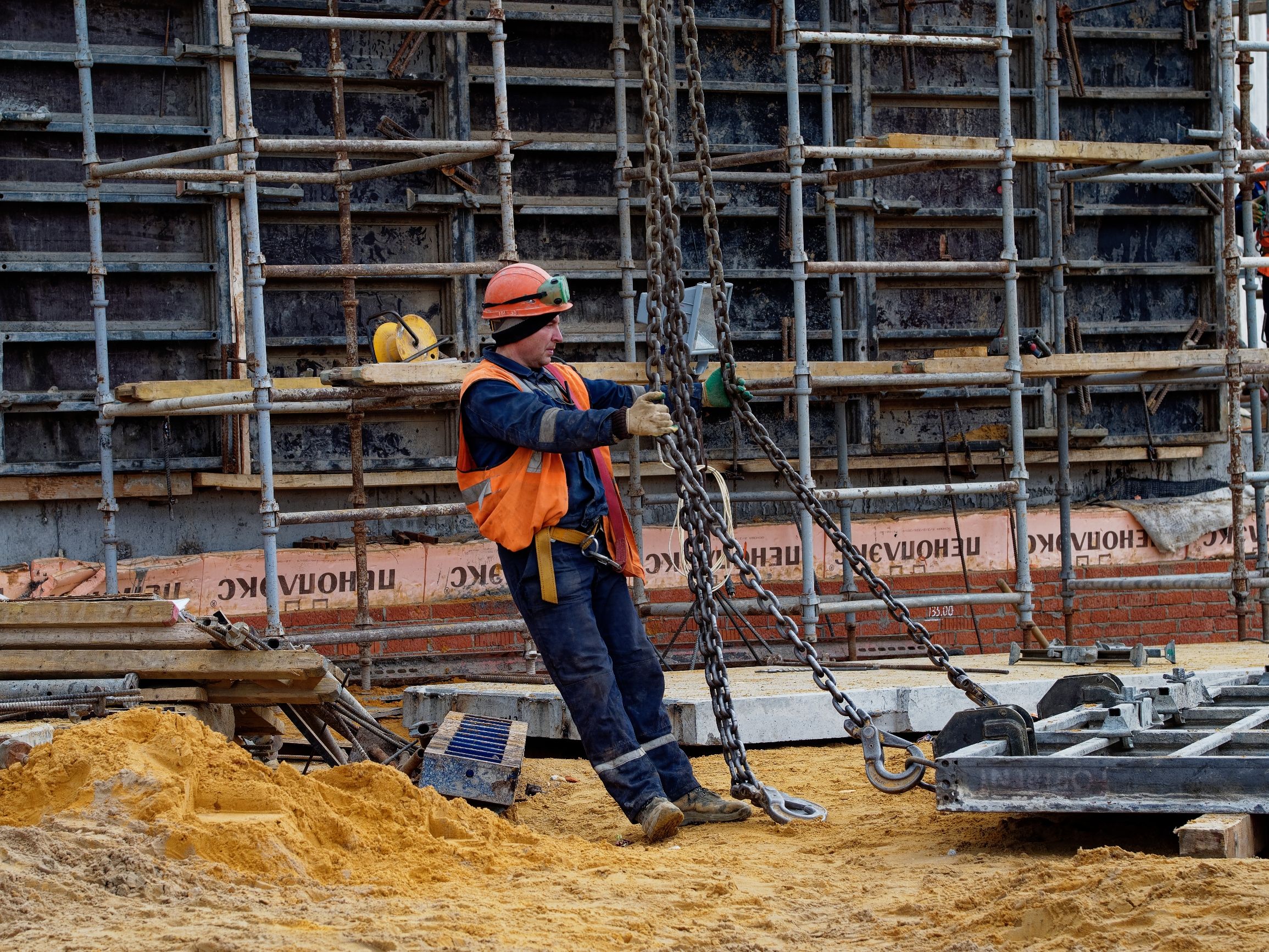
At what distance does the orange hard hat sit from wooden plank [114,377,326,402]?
128 inches

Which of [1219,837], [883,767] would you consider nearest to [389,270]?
[883,767]

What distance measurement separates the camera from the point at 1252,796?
4.78 metres

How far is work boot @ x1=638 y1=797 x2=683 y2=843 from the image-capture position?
573 cm

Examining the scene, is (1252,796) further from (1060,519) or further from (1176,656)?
(1060,519)

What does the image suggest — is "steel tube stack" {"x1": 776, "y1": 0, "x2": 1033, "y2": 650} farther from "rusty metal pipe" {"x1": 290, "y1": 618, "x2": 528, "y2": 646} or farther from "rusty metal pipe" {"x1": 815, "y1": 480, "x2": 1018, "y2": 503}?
"rusty metal pipe" {"x1": 290, "y1": 618, "x2": 528, "y2": 646}

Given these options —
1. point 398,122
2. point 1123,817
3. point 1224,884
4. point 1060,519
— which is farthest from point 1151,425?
point 1224,884

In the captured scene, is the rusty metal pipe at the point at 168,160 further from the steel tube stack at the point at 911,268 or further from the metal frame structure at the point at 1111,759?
the metal frame structure at the point at 1111,759

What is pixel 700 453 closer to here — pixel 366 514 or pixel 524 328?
pixel 524 328

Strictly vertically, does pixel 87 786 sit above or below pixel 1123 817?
above

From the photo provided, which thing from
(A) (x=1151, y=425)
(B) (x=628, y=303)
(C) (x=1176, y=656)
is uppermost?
(B) (x=628, y=303)

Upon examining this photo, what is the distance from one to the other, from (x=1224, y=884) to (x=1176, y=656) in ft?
16.4

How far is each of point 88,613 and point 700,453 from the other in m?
2.75

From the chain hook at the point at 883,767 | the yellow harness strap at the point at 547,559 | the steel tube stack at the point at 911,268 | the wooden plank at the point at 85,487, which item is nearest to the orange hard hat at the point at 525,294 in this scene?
the yellow harness strap at the point at 547,559

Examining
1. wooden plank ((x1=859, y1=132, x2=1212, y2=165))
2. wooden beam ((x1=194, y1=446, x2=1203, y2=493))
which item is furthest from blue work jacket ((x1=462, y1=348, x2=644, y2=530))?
wooden beam ((x1=194, y1=446, x2=1203, y2=493))
